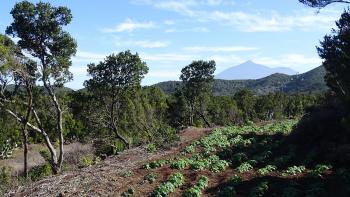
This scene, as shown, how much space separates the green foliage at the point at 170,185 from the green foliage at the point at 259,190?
2464mm

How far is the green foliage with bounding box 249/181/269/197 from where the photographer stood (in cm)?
1452

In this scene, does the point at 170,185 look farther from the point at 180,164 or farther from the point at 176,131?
the point at 176,131

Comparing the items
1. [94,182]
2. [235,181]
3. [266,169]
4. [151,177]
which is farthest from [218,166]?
[94,182]

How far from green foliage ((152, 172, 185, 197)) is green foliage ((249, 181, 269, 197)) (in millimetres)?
2464

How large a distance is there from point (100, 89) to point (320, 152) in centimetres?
2210

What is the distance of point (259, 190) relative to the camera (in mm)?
14703

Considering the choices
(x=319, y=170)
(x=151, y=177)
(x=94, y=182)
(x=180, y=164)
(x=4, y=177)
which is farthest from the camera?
(x=4, y=177)

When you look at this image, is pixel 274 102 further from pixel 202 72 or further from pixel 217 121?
pixel 202 72

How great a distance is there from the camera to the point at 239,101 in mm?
81938

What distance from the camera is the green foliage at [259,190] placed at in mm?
14525

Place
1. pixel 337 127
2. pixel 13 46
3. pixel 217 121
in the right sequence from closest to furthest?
pixel 337 127 < pixel 13 46 < pixel 217 121

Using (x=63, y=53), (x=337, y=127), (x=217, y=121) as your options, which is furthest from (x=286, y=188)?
(x=217, y=121)

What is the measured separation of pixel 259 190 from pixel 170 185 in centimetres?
283

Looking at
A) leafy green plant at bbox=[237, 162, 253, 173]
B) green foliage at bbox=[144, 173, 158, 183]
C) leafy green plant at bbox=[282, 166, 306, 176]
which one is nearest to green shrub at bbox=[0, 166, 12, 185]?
green foliage at bbox=[144, 173, 158, 183]
